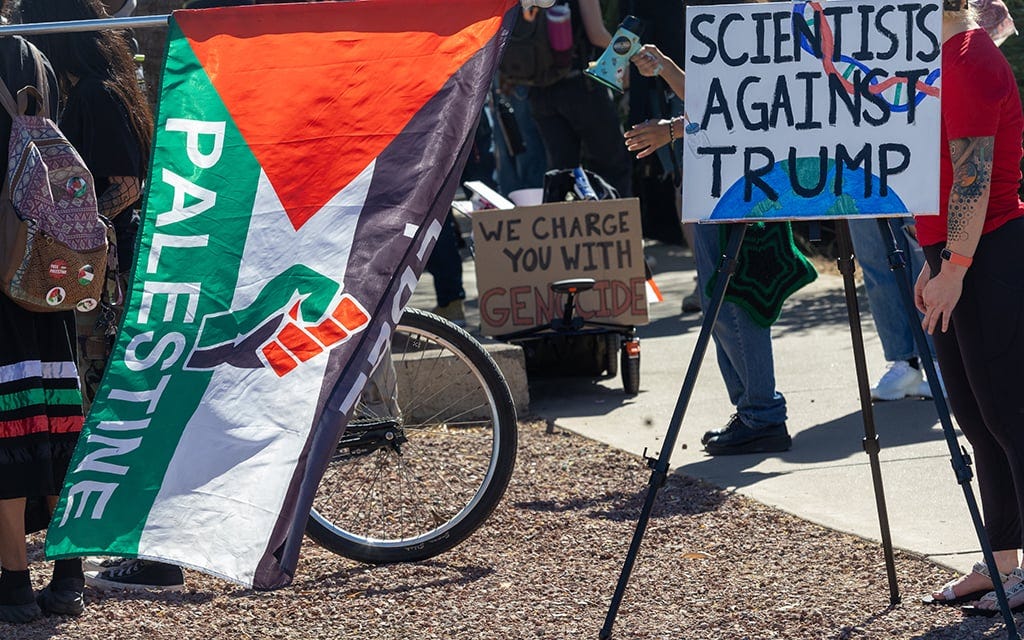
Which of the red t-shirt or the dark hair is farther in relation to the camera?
the dark hair

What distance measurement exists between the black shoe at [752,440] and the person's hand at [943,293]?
81.7 inches

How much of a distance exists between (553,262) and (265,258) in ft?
12.7

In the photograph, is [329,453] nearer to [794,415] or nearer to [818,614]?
[818,614]

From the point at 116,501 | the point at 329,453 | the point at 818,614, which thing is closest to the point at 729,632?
the point at 818,614

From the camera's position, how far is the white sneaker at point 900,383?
6.55 metres

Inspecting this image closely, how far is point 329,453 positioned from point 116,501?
1.58 ft

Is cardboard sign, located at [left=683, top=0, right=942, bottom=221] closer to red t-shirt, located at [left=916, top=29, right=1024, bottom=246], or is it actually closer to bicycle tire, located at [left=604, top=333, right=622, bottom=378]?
red t-shirt, located at [left=916, top=29, right=1024, bottom=246]

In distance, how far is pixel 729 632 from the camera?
3.96 m

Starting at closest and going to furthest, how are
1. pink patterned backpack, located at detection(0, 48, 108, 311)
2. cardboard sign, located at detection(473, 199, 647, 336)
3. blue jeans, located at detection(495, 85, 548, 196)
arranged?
pink patterned backpack, located at detection(0, 48, 108, 311) → cardboard sign, located at detection(473, 199, 647, 336) → blue jeans, located at detection(495, 85, 548, 196)

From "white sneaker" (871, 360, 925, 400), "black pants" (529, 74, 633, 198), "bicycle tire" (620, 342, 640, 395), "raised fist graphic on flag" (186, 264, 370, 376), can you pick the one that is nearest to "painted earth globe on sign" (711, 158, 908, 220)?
"raised fist graphic on flag" (186, 264, 370, 376)

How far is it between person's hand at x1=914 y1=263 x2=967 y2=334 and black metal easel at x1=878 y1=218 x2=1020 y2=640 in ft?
0.19

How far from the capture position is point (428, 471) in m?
5.35

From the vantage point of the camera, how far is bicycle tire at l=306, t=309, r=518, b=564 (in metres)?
4.73

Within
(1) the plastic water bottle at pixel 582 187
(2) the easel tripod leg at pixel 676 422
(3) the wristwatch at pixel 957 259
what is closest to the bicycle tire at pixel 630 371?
(1) the plastic water bottle at pixel 582 187
